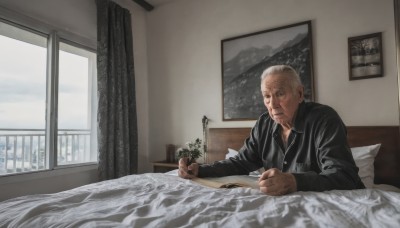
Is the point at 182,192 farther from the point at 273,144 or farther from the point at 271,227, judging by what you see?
the point at 273,144

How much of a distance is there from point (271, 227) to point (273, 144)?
0.75 meters

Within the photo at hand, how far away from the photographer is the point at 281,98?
1.32 m

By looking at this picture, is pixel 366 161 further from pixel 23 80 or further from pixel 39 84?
pixel 23 80

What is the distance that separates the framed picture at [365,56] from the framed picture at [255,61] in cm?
35

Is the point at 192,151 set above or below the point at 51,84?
below

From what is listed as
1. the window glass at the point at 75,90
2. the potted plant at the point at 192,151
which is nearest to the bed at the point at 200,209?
the potted plant at the point at 192,151

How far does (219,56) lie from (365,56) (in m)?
1.48

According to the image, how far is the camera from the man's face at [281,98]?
1303mm

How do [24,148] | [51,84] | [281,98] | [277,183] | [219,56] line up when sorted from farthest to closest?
[24,148], [219,56], [51,84], [281,98], [277,183]

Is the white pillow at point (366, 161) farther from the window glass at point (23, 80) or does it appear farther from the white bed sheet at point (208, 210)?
the window glass at point (23, 80)

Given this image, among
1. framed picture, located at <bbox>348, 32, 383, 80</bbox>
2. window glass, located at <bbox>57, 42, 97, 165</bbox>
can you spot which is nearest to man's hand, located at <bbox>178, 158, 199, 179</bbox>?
framed picture, located at <bbox>348, 32, 383, 80</bbox>

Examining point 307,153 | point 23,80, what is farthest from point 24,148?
point 307,153

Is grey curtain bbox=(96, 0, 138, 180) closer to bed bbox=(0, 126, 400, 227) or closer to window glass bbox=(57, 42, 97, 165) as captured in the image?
window glass bbox=(57, 42, 97, 165)

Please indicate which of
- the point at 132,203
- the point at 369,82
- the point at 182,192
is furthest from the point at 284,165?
the point at 369,82
